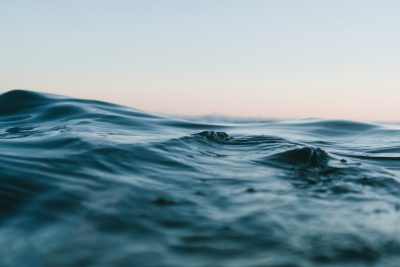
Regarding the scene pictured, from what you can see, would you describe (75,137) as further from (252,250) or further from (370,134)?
(370,134)

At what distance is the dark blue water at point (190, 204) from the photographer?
9.36 ft

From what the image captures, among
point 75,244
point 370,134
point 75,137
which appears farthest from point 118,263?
point 370,134

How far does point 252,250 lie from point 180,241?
468 mm

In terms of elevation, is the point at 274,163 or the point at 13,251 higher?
the point at 274,163

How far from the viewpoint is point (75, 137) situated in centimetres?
595

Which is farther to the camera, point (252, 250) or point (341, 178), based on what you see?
point (341, 178)

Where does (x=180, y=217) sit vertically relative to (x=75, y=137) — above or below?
below

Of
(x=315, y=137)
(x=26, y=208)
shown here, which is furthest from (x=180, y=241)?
(x=315, y=137)

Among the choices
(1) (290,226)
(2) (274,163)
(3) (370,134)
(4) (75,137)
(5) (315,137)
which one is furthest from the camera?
(3) (370,134)

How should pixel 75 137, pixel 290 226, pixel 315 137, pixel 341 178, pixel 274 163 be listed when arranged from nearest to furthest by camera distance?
pixel 290 226 < pixel 341 178 < pixel 274 163 < pixel 75 137 < pixel 315 137

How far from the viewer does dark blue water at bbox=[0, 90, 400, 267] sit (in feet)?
9.36

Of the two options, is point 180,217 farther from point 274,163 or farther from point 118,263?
point 274,163

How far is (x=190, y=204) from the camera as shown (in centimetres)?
375

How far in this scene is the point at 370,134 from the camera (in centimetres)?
977
